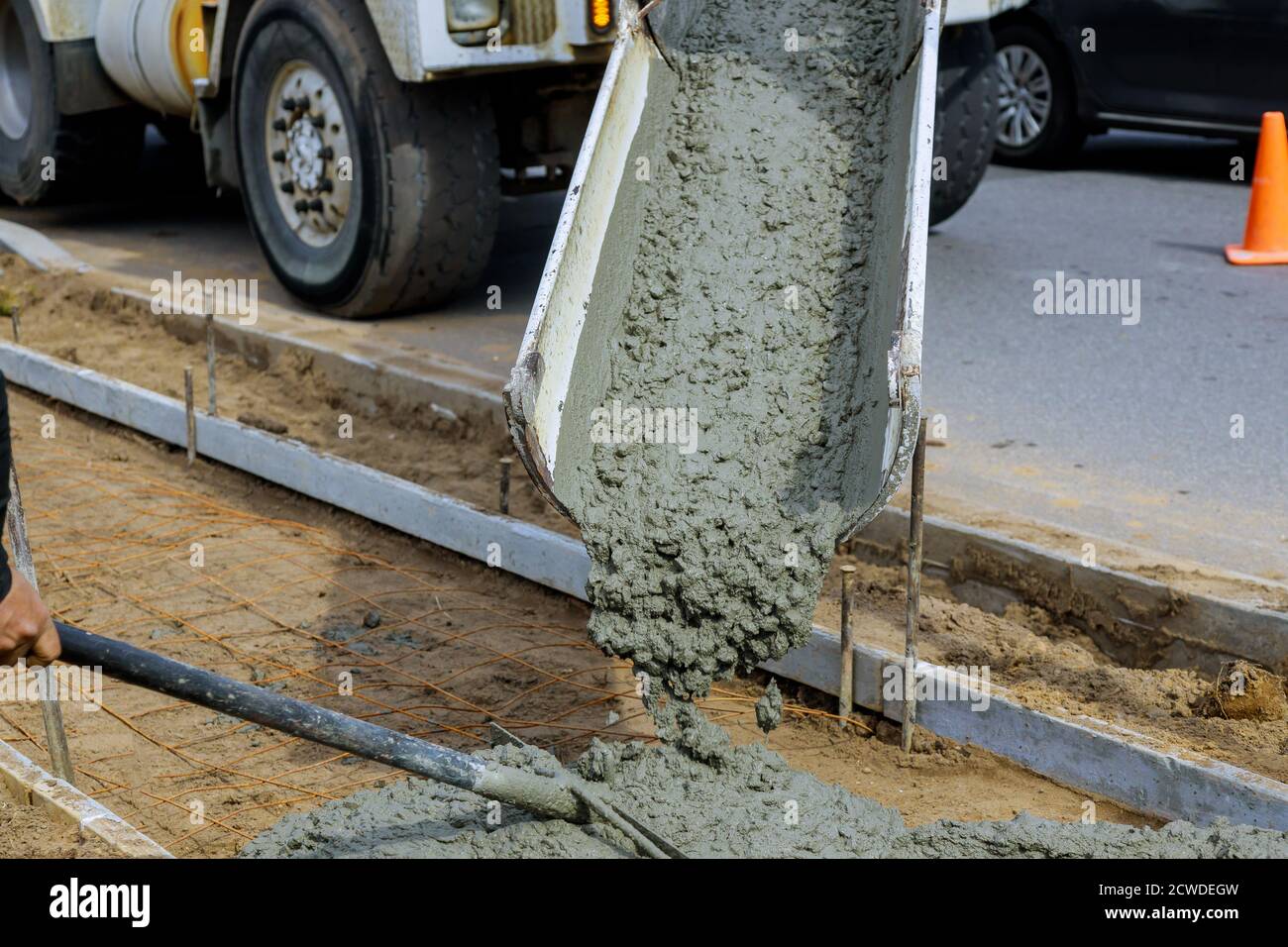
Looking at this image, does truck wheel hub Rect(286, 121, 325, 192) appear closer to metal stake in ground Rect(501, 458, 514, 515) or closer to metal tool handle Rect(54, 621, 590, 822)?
metal stake in ground Rect(501, 458, 514, 515)

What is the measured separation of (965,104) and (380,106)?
325 centimetres

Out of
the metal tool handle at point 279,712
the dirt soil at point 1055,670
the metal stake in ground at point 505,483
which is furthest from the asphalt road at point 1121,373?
the metal tool handle at point 279,712

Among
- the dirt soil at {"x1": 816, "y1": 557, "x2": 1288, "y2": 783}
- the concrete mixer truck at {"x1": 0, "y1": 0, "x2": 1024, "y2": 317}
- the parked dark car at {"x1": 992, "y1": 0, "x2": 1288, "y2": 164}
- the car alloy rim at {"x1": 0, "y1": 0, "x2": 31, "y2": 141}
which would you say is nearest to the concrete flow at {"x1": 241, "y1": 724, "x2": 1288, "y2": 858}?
the dirt soil at {"x1": 816, "y1": 557, "x2": 1288, "y2": 783}

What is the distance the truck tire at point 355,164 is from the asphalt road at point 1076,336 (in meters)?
0.30

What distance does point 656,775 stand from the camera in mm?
3568

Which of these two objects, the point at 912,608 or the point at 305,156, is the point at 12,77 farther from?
the point at 912,608

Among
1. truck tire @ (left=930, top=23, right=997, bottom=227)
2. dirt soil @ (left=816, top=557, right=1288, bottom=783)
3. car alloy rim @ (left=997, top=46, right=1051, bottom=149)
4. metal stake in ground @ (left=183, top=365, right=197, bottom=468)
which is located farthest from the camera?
car alloy rim @ (left=997, top=46, right=1051, bottom=149)

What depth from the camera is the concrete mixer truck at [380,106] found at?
6793 mm

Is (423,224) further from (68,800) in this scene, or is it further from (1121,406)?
(68,800)

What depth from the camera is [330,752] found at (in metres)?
4.22

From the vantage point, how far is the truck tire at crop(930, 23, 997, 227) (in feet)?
26.5

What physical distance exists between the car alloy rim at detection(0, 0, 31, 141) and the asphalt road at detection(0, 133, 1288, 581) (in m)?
0.76

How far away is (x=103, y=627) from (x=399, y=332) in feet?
9.59
